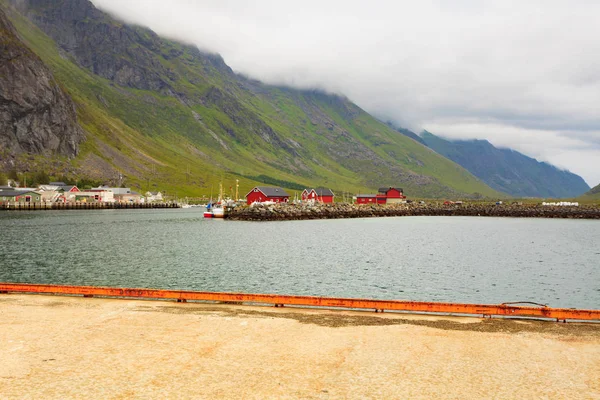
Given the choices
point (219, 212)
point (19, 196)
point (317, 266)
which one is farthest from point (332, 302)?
point (19, 196)

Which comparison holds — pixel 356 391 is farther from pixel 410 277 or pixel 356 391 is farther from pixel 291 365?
pixel 410 277

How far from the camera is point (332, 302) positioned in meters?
21.6

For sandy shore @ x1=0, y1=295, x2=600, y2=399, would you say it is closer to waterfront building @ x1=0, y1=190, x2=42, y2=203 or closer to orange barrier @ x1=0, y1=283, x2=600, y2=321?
orange barrier @ x1=0, y1=283, x2=600, y2=321

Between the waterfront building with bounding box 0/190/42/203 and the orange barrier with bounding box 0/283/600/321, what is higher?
the waterfront building with bounding box 0/190/42/203

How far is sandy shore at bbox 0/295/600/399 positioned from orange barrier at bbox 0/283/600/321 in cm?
58

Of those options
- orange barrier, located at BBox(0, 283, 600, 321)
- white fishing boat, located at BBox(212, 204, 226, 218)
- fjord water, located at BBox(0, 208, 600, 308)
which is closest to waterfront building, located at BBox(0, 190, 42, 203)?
white fishing boat, located at BBox(212, 204, 226, 218)

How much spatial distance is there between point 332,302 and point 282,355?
7.25m

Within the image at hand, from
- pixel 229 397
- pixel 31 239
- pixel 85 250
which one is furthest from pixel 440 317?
pixel 31 239

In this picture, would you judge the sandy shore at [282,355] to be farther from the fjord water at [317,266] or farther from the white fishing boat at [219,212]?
the white fishing boat at [219,212]

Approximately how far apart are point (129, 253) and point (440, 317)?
172 feet

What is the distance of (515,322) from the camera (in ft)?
63.5

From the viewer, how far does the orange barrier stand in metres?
19.8

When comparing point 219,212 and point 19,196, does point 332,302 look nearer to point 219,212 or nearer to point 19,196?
point 219,212

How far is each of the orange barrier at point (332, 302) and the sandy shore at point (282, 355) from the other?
0.58 m
